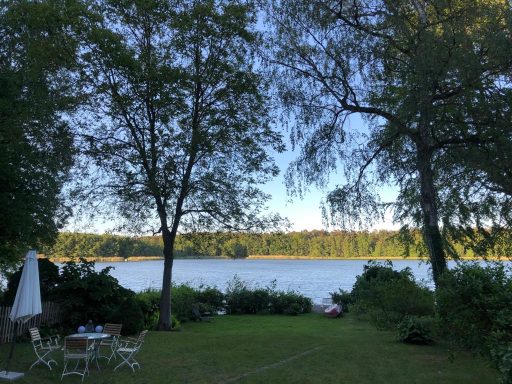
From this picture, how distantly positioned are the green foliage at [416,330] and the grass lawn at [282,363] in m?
0.38

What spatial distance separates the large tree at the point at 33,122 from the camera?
1335 cm

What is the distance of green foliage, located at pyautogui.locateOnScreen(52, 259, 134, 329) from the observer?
15.6 m

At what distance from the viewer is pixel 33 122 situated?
51.1ft

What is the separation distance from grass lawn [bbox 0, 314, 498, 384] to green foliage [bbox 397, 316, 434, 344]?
0.38 meters

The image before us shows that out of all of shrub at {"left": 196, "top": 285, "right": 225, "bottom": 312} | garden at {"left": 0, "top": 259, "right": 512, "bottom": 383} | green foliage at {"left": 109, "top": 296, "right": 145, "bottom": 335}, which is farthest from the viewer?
shrub at {"left": 196, "top": 285, "right": 225, "bottom": 312}

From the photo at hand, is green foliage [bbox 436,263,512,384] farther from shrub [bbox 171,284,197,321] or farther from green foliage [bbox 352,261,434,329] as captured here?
shrub [bbox 171,284,197,321]

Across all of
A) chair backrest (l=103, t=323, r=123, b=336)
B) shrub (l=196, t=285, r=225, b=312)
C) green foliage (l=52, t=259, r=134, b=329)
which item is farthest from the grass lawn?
shrub (l=196, t=285, r=225, b=312)

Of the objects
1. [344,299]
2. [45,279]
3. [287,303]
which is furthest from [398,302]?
[344,299]

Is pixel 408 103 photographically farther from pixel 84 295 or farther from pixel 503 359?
pixel 84 295

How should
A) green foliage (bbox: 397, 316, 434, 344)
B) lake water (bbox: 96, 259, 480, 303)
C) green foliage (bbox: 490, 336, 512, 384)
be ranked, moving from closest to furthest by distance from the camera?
1. green foliage (bbox: 490, 336, 512, 384)
2. green foliage (bbox: 397, 316, 434, 344)
3. lake water (bbox: 96, 259, 480, 303)

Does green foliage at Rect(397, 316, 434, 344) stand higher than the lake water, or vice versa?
green foliage at Rect(397, 316, 434, 344)

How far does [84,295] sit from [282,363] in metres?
8.63

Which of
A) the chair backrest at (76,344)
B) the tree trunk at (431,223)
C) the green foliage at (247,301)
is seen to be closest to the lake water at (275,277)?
the tree trunk at (431,223)

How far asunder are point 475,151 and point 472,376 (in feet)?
16.7
